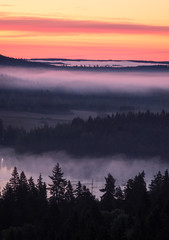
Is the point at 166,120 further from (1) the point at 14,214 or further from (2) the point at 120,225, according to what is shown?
(2) the point at 120,225

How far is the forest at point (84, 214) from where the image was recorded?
145 ft

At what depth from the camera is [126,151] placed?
142375 millimetres

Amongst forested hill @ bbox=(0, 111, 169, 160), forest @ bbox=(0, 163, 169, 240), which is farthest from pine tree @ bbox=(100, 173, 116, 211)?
forested hill @ bbox=(0, 111, 169, 160)

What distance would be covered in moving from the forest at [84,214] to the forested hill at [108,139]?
76.1m

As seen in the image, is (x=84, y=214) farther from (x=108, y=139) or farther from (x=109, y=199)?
(x=108, y=139)

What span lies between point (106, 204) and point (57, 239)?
49.6 feet

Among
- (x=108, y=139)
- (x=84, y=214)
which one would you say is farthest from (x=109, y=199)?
(x=108, y=139)

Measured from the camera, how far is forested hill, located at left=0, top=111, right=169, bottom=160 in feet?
468

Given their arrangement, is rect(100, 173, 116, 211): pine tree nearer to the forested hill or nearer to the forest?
the forest

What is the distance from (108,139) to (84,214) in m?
92.1

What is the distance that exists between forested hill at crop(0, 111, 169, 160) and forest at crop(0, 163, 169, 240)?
76.1 metres

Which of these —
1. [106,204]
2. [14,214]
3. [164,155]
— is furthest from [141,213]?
[164,155]

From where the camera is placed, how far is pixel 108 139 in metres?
146

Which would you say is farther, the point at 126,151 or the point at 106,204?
the point at 126,151
